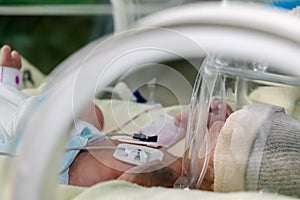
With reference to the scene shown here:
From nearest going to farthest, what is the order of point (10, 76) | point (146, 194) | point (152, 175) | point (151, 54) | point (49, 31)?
point (151, 54) < point (146, 194) < point (152, 175) < point (10, 76) < point (49, 31)

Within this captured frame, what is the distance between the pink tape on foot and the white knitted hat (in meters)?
0.42

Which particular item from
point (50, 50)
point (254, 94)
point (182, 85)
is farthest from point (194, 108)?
point (50, 50)

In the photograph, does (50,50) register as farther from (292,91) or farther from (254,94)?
(292,91)

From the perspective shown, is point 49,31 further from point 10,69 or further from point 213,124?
point 213,124

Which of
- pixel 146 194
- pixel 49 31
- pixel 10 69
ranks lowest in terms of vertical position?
pixel 146 194

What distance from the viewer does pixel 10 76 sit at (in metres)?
0.97

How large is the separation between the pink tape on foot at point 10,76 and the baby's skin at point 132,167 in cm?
25

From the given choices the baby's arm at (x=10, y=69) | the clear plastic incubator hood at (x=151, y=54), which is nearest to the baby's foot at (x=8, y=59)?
the baby's arm at (x=10, y=69)

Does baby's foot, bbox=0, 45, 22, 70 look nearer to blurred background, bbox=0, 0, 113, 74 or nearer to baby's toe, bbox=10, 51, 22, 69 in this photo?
baby's toe, bbox=10, 51, 22, 69

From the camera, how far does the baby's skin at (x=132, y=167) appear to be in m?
0.69

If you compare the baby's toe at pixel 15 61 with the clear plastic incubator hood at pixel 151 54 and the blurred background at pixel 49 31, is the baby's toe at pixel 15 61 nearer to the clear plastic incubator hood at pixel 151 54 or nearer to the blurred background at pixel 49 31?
the clear plastic incubator hood at pixel 151 54

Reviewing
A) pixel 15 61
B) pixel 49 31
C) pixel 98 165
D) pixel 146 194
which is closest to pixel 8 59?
pixel 15 61

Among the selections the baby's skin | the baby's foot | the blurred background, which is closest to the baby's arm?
the baby's foot

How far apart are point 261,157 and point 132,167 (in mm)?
153
